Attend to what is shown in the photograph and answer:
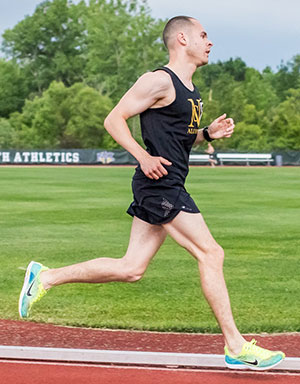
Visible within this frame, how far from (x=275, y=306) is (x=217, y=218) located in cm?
958

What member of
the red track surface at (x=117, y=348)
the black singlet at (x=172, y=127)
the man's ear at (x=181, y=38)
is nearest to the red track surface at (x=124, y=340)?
the red track surface at (x=117, y=348)

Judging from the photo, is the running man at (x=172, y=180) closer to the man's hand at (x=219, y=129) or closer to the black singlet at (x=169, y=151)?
the black singlet at (x=169, y=151)

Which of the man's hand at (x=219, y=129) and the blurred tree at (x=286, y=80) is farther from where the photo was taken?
the blurred tree at (x=286, y=80)

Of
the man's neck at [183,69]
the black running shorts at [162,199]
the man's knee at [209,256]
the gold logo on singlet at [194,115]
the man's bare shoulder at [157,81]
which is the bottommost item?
the man's knee at [209,256]

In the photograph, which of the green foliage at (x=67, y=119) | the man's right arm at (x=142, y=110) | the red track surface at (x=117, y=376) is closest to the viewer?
the red track surface at (x=117, y=376)

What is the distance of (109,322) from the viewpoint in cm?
686

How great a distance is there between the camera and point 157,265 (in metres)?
10.6

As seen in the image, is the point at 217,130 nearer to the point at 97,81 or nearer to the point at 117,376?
the point at 117,376

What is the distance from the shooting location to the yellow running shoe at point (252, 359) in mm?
5000

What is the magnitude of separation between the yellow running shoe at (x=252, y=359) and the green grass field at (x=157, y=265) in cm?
156

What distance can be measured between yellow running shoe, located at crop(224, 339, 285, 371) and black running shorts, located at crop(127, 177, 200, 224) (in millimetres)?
931

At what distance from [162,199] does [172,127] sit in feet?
1.56

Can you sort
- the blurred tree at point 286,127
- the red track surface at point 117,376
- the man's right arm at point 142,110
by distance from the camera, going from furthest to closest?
the blurred tree at point 286,127 < the man's right arm at point 142,110 < the red track surface at point 117,376

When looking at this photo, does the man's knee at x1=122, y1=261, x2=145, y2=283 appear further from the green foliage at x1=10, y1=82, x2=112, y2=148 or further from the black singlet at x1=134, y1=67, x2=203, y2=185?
the green foliage at x1=10, y1=82, x2=112, y2=148
